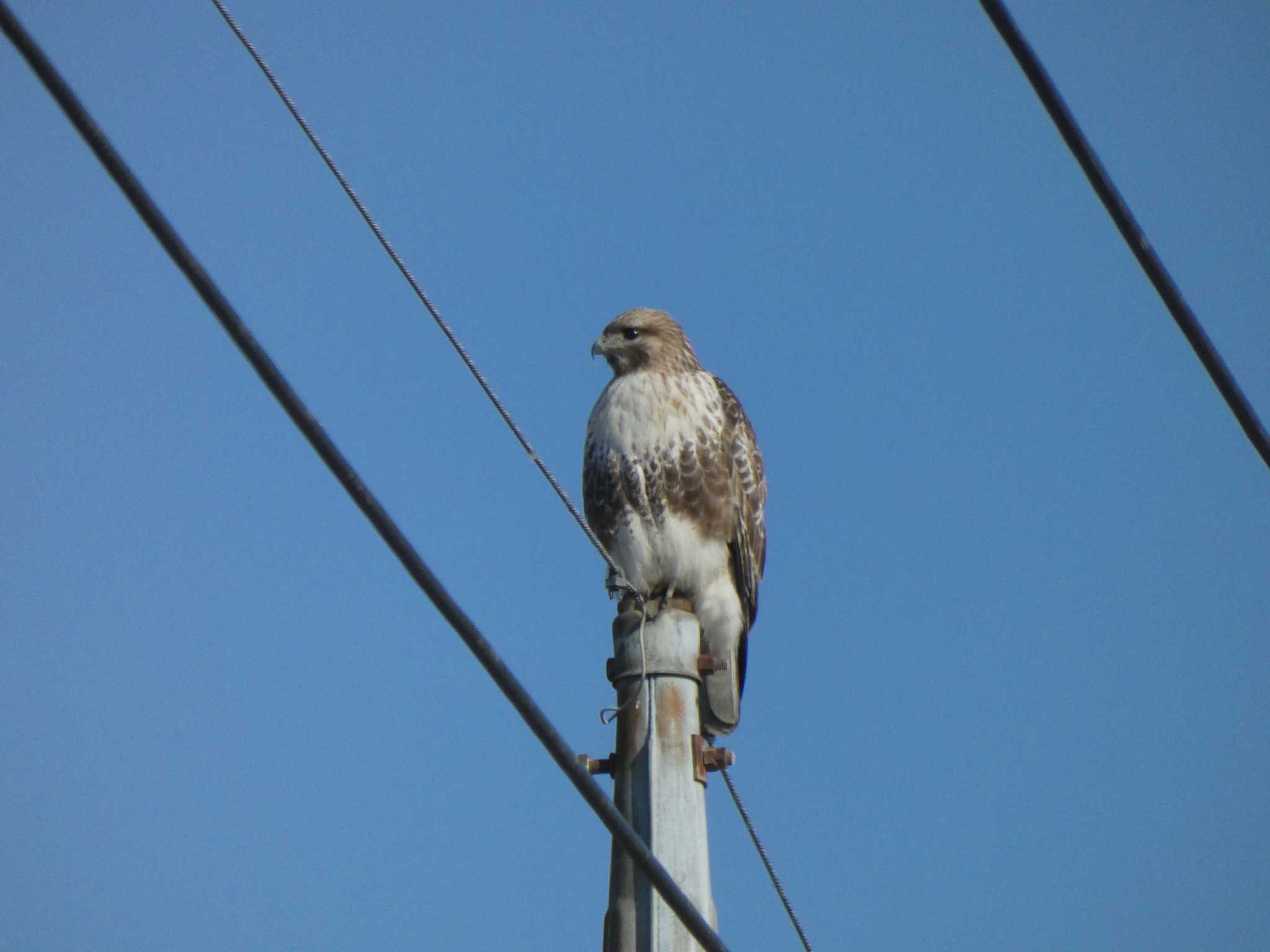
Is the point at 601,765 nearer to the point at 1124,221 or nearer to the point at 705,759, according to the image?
the point at 705,759

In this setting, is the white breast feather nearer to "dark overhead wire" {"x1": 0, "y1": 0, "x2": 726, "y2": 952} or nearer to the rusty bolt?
the rusty bolt

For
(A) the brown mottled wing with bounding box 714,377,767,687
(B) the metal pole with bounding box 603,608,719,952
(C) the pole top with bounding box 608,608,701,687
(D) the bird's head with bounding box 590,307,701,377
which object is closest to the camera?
(B) the metal pole with bounding box 603,608,719,952

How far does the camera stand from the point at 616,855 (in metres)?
3.76

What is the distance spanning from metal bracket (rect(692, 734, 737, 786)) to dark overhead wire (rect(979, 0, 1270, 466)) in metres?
1.59

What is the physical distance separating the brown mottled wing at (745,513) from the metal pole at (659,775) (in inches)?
92.4

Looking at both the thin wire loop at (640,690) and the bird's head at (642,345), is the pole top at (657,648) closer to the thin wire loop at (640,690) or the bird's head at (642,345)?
the thin wire loop at (640,690)

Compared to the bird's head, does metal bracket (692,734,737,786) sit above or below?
below

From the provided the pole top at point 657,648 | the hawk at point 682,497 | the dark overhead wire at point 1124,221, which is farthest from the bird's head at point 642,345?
the dark overhead wire at point 1124,221

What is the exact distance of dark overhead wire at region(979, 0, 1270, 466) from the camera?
272 cm

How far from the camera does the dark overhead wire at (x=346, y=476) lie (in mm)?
2340

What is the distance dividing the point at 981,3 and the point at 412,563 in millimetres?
1452

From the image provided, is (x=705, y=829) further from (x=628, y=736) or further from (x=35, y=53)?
(x=35, y=53)

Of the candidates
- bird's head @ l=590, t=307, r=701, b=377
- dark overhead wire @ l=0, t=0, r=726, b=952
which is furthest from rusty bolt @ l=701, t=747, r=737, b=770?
bird's head @ l=590, t=307, r=701, b=377

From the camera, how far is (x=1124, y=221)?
2809mm
